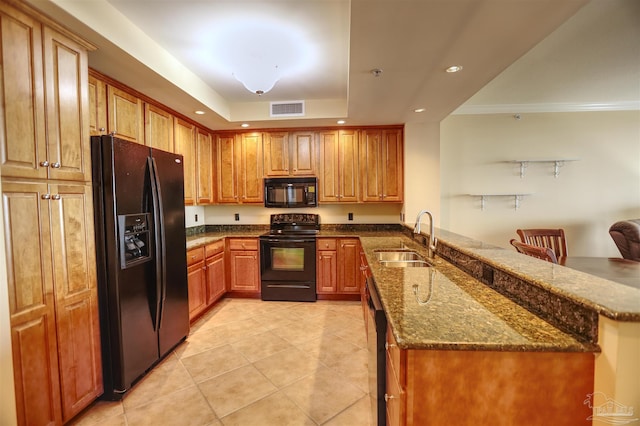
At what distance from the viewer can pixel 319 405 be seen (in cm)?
184

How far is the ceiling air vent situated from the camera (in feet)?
11.4

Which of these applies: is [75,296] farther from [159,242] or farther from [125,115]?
[125,115]

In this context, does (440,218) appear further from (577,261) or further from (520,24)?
(520,24)

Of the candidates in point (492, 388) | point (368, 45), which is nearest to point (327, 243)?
point (368, 45)

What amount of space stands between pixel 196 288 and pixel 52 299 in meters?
1.53

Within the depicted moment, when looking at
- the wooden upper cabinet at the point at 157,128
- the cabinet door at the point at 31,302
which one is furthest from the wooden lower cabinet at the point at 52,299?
the wooden upper cabinet at the point at 157,128

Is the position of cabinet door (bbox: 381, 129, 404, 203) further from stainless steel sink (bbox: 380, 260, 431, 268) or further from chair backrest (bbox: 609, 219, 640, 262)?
chair backrest (bbox: 609, 219, 640, 262)

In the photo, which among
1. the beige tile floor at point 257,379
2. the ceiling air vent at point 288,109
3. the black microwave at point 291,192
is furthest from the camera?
the black microwave at point 291,192

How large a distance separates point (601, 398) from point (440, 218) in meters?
3.28

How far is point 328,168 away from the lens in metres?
3.88

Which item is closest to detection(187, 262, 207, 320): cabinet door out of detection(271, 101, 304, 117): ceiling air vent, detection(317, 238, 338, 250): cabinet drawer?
detection(317, 238, 338, 250): cabinet drawer

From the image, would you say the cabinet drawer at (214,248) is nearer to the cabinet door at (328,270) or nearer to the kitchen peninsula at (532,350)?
the cabinet door at (328,270)

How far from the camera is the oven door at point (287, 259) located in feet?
12.0

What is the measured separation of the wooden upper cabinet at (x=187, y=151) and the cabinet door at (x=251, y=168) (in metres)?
0.68
